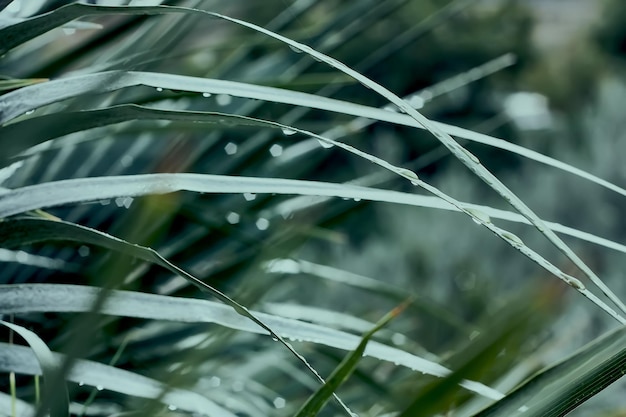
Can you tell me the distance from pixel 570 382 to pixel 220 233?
1.21 feet

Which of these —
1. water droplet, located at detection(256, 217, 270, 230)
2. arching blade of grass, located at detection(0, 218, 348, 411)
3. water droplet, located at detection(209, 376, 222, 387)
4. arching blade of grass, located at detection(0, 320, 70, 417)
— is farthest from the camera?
water droplet, located at detection(256, 217, 270, 230)

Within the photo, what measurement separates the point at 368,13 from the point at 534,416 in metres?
0.48

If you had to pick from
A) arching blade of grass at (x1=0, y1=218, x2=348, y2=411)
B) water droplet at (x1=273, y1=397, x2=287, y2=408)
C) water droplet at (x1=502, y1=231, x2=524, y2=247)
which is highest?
water droplet at (x1=502, y1=231, x2=524, y2=247)

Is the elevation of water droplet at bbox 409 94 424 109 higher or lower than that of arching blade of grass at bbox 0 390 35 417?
higher

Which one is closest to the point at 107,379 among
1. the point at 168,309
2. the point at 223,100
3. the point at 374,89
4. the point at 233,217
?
the point at 168,309

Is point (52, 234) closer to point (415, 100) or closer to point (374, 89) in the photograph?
point (374, 89)

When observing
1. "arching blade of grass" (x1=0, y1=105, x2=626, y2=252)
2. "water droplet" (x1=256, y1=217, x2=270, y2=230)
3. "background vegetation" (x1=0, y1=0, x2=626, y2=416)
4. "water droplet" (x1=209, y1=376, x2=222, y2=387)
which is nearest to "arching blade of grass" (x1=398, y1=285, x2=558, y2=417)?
"background vegetation" (x1=0, y1=0, x2=626, y2=416)

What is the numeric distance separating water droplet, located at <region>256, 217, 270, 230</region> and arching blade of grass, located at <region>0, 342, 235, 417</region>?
27 cm

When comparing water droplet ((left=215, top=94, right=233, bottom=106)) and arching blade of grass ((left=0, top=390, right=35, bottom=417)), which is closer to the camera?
arching blade of grass ((left=0, top=390, right=35, bottom=417))

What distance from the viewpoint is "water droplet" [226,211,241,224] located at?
0.61m

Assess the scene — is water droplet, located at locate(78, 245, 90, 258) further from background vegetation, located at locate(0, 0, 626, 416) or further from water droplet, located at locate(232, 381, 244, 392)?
water droplet, located at locate(232, 381, 244, 392)

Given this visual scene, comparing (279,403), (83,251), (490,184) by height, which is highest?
(490,184)

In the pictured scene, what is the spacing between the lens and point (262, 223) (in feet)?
2.12

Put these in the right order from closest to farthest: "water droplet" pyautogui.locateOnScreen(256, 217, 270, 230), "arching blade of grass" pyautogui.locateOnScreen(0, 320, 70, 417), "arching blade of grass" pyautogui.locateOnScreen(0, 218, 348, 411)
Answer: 1. "arching blade of grass" pyautogui.locateOnScreen(0, 320, 70, 417)
2. "arching blade of grass" pyautogui.locateOnScreen(0, 218, 348, 411)
3. "water droplet" pyautogui.locateOnScreen(256, 217, 270, 230)
